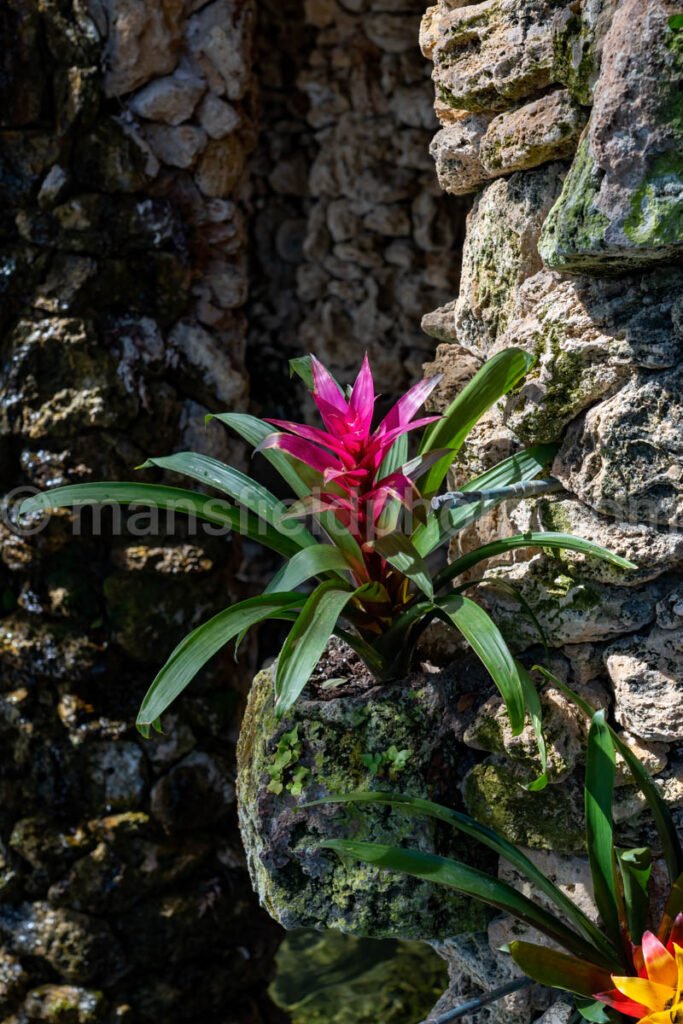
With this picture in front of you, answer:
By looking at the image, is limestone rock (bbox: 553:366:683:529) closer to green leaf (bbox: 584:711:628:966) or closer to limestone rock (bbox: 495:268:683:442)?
limestone rock (bbox: 495:268:683:442)

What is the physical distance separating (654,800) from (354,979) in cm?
190

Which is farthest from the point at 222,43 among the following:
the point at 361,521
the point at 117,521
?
the point at 361,521

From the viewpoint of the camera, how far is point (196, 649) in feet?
4.55

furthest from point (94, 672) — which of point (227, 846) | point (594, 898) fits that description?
point (594, 898)

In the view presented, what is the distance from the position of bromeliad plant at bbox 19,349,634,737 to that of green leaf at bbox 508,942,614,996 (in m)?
0.27

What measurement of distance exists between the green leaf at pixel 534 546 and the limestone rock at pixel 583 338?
162mm

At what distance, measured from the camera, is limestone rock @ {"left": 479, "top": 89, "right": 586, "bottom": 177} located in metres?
1.45

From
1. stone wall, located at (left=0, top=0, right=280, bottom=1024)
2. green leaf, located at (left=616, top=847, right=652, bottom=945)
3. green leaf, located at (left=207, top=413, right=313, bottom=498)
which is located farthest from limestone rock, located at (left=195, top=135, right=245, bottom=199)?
green leaf, located at (left=616, top=847, right=652, bottom=945)

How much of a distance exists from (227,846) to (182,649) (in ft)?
5.27

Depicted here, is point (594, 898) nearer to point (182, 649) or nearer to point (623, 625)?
point (623, 625)

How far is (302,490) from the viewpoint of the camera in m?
1.54

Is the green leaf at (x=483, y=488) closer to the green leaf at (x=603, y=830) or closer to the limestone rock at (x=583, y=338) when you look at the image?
the limestone rock at (x=583, y=338)

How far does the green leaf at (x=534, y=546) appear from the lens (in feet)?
4.53

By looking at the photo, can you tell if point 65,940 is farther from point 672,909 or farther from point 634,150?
point 634,150
